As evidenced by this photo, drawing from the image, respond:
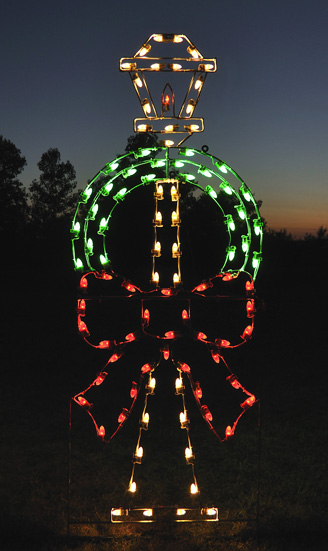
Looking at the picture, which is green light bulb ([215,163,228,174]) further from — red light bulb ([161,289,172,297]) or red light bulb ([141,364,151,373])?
red light bulb ([141,364,151,373])

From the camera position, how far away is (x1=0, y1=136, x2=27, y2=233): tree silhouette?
22594 millimetres

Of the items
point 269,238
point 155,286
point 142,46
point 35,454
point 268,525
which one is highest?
point 269,238

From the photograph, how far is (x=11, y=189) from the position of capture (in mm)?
23578

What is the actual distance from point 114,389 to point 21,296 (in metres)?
8.59

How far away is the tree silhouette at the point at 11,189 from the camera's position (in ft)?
74.1

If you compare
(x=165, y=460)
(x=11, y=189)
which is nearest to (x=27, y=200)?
(x=11, y=189)

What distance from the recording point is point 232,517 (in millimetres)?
4781

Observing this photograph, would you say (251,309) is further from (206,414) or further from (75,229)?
(75,229)

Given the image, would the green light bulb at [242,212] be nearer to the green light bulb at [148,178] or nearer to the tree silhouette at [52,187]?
the green light bulb at [148,178]

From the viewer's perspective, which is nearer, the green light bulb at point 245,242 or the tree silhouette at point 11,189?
the green light bulb at point 245,242

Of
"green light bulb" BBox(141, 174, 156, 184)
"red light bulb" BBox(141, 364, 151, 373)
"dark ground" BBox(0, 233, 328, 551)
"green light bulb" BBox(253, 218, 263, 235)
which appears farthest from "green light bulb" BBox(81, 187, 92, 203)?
"dark ground" BBox(0, 233, 328, 551)

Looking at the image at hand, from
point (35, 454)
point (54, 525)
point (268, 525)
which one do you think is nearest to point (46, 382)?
point (35, 454)

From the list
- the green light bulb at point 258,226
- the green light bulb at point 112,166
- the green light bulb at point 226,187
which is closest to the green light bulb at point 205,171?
the green light bulb at point 226,187

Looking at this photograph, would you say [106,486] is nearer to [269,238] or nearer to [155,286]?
[155,286]
